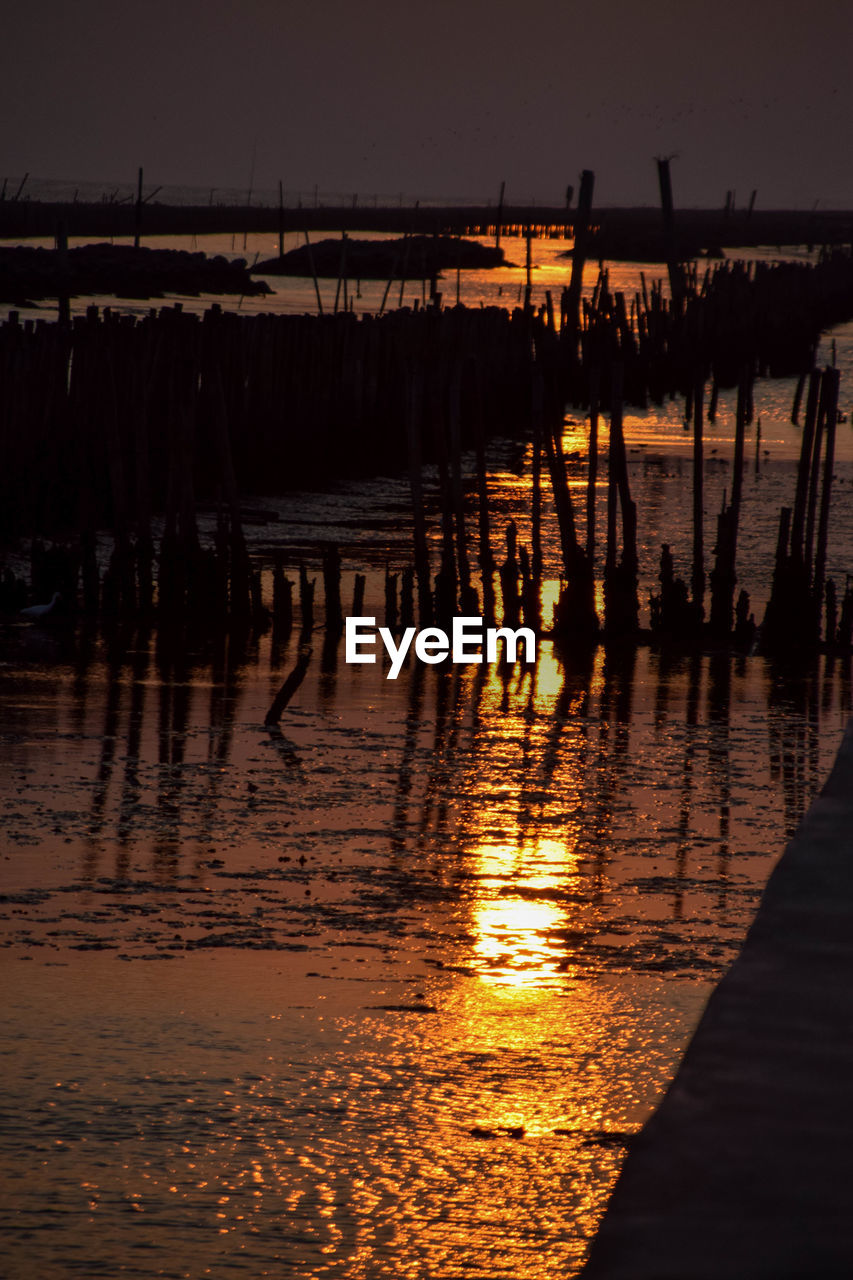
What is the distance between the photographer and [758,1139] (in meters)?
3.91

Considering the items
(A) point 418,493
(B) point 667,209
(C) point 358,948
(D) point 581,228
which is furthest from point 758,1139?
(B) point 667,209

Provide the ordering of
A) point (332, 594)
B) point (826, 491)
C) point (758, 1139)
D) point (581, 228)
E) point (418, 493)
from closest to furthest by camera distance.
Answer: point (758, 1139) < point (418, 493) < point (332, 594) < point (826, 491) < point (581, 228)

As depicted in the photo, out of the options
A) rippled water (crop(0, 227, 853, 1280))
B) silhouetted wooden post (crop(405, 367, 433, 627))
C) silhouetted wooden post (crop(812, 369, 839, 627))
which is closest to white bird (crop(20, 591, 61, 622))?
rippled water (crop(0, 227, 853, 1280))

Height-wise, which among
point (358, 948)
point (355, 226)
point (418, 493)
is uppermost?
point (355, 226)

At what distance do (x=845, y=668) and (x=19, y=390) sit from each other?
706 centimetres

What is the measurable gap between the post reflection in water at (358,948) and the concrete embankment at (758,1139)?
10.4 inches

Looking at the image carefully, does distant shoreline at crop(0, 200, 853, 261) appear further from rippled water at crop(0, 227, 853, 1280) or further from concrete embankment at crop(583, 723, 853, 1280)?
concrete embankment at crop(583, 723, 853, 1280)

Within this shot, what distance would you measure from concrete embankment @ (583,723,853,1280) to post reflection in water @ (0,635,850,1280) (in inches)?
10.4

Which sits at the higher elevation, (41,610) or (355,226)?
(355,226)

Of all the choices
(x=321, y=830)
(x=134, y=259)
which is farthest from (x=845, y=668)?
(x=134, y=259)

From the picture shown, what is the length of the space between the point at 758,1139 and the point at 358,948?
80.2 inches

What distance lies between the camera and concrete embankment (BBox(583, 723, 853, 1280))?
11.4 ft

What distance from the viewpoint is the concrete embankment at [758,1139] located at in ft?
11.4

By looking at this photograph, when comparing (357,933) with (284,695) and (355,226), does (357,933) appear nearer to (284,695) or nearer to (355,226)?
(284,695)
